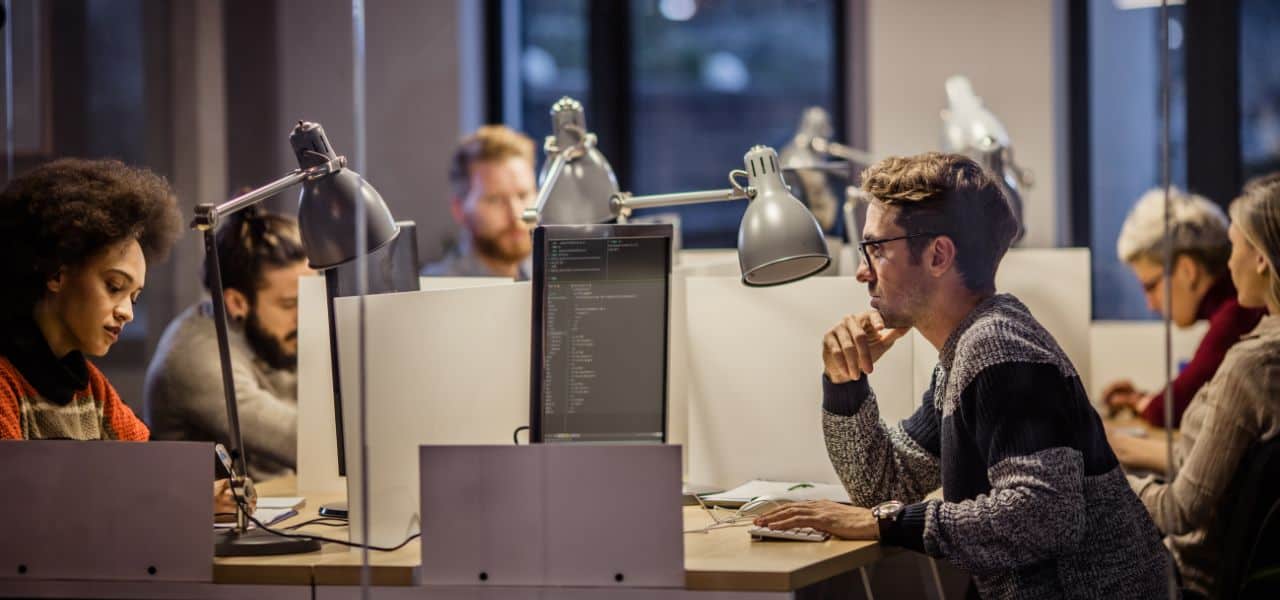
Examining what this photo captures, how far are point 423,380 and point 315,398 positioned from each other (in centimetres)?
51

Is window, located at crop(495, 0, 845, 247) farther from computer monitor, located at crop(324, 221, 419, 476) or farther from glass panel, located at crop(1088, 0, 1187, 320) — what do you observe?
computer monitor, located at crop(324, 221, 419, 476)

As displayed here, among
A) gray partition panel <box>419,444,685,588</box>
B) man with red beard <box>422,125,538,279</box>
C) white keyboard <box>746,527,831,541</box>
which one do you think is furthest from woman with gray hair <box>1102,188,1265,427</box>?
man with red beard <box>422,125,538,279</box>

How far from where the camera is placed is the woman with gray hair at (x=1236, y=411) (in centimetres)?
213

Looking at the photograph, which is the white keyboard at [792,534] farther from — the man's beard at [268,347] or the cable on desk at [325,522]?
the man's beard at [268,347]

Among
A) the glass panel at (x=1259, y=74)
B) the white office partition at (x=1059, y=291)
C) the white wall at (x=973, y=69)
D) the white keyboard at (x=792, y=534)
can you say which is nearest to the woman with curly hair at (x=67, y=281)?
the white keyboard at (x=792, y=534)

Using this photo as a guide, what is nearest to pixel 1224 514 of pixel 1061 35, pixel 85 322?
pixel 85 322

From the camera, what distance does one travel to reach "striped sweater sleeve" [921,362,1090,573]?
5.65 feet

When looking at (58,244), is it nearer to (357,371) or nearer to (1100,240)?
(357,371)

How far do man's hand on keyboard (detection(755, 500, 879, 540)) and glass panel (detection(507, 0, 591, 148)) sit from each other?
439 centimetres

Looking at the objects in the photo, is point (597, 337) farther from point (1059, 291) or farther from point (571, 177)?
point (1059, 291)

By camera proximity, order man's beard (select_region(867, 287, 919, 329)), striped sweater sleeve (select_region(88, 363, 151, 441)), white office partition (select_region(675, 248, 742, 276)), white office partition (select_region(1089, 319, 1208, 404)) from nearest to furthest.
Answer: man's beard (select_region(867, 287, 919, 329))
striped sweater sleeve (select_region(88, 363, 151, 441))
white office partition (select_region(675, 248, 742, 276))
white office partition (select_region(1089, 319, 1208, 404))

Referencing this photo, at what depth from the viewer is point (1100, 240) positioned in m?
4.48

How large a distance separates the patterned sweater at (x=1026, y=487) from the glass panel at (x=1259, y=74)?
1.63m

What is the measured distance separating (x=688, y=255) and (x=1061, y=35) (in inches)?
80.9
